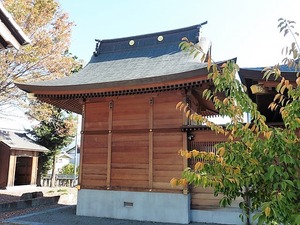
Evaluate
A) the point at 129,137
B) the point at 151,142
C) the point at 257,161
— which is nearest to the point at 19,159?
the point at 129,137

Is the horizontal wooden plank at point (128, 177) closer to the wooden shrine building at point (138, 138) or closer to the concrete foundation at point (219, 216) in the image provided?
the wooden shrine building at point (138, 138)

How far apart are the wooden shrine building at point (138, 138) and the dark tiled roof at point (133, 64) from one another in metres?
0.04

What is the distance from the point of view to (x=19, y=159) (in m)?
17.4

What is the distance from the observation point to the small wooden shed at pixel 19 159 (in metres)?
14.7

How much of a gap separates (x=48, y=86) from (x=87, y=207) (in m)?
A: 3.55

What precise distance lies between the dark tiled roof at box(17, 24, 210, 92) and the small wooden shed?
8117 millimetres

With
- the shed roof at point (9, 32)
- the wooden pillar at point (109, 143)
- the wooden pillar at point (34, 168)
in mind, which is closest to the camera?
the shed roof at point (9, 32)

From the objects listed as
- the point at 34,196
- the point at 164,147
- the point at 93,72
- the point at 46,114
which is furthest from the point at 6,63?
the point at 164,147

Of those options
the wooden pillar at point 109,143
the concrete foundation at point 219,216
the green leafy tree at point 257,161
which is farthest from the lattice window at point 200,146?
the green leafy tree at point 257,161

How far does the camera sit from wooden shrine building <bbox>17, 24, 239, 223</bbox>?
6.70m

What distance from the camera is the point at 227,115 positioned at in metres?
2.20

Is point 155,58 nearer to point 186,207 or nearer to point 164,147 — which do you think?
point 164,147

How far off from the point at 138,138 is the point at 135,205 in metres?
1.75

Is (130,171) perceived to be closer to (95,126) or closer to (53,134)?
(95,126)
